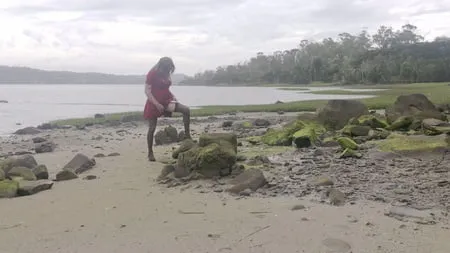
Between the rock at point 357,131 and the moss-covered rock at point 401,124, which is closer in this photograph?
the rock at point 357,131

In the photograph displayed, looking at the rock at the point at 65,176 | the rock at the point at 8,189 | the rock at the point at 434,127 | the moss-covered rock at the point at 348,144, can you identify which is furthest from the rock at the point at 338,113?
the rock at the point at 8,189

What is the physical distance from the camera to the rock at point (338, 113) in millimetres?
12688

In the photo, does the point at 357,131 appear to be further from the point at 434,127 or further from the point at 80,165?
the point at 80,165

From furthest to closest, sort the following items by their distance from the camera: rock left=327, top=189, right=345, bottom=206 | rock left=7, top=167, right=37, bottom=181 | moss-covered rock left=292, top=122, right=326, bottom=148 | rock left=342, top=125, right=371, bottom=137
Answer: rock left=342, top=125, right=371, bottom=137
moss-covered rock left=292, top=122, right=326, bottom=148
rock left=7, top=167, right=37, bottom=181
rock left=327, top=189, right=345, bottom=206

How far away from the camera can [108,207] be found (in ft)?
19.7

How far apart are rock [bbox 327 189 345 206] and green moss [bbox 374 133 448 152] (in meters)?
2.55

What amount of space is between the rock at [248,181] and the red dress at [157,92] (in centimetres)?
317

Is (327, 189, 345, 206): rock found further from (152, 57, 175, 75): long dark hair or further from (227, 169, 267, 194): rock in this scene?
(152, 57, 175, 75): long dark hair

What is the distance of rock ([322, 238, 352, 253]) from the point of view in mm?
4355

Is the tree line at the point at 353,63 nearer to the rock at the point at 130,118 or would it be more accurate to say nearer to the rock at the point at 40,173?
the rock at the point at 130,118

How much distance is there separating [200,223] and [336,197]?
151 cm

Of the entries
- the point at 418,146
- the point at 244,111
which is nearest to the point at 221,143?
the point at 418,146

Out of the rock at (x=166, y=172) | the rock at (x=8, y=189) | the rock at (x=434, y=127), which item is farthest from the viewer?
the rock at (x=434, y=127)

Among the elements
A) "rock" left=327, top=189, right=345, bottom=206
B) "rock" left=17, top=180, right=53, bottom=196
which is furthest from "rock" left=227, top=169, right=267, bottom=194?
"rock" left=17, top=180, right=53, bottom=196
